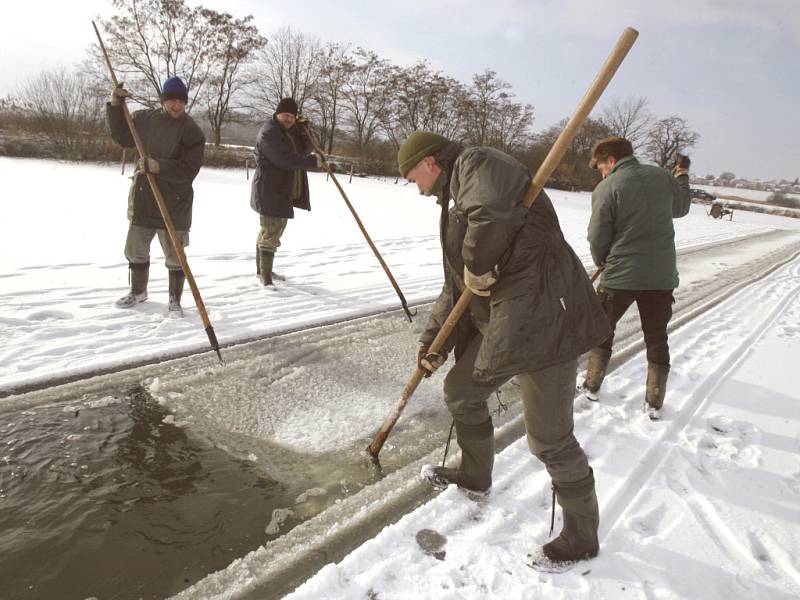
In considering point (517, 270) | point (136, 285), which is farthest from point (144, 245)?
point (517, 270)

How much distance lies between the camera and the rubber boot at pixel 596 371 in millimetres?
3584

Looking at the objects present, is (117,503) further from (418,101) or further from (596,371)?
(418,101)

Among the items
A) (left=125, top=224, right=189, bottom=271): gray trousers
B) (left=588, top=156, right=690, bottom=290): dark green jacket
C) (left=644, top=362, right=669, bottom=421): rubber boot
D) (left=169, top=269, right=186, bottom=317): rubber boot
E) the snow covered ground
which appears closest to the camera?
(left=588, top=156, right=690, bottom=290): dark green jacket

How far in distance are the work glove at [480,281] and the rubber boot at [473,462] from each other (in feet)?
2.48

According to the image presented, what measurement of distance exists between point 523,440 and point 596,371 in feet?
3.16

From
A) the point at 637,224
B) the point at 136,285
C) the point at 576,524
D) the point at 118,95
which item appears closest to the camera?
the point at 576,524

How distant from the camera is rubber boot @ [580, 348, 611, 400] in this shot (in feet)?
11.8

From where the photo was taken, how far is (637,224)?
10.6 feet

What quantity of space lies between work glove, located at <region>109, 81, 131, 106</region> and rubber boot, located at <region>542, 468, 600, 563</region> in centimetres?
414

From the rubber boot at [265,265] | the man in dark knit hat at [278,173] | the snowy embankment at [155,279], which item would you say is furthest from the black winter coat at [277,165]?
the snowy embankment at [155,279]

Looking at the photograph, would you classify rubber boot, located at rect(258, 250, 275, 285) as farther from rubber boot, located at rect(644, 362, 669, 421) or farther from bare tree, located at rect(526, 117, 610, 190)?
bare tree, located at rect(526, 117, 610, 190)

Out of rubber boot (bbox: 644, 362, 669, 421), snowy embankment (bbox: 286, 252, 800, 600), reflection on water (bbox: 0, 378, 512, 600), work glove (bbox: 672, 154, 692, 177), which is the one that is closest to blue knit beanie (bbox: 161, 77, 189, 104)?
reflection on water (bbox: 0, 378, 512, 600)

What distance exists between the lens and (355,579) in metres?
1.93

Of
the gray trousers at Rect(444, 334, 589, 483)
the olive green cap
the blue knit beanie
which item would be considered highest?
the blue knit beanie
